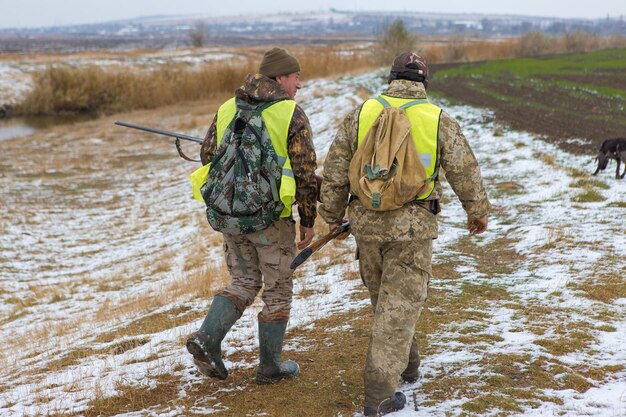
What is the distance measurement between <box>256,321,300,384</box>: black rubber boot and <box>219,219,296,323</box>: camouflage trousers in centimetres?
6

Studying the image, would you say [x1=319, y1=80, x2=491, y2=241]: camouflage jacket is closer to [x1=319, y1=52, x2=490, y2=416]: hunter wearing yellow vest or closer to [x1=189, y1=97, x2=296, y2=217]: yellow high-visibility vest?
[x1=319, y1=52, x2=490, y2=416]: hunter wearing yellow vest

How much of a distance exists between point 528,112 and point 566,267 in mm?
12747

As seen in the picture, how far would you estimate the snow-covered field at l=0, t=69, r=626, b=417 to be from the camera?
15.9 ft

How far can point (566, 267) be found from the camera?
7105 millimetres

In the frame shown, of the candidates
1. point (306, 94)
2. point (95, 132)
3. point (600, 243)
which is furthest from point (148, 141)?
point (600, 243)

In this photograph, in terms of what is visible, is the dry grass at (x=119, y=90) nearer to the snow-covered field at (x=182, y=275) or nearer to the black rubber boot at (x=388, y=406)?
the snow-covered field at (x=182, y=275)

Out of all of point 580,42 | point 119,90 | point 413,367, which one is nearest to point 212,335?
point 413,367

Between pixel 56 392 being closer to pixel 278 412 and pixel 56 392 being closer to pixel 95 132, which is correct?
pixel 278 412

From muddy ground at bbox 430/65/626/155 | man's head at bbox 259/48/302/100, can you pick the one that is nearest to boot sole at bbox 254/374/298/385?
man's head at bbox 259/48/302/100

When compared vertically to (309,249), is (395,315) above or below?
below

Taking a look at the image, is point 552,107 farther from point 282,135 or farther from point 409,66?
point 282,135

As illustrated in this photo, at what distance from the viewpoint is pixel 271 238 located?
437 centimetres

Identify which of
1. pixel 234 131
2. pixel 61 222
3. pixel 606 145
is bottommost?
pixel 61 222

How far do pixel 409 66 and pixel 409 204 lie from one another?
839mm
